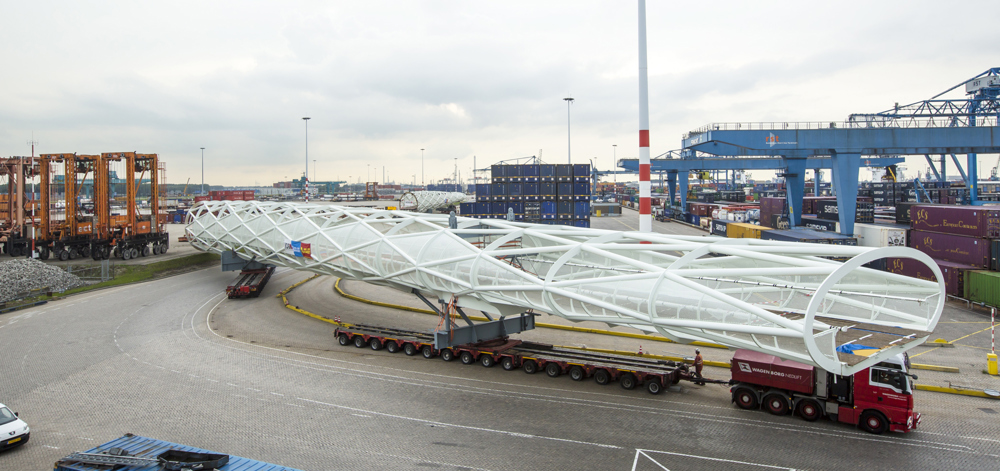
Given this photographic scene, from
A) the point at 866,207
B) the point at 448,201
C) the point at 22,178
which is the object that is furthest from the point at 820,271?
the point at 448,201

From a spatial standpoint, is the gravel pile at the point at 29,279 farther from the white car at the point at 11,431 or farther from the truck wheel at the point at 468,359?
the truck wheel at the point at 468,359

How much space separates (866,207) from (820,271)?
154 feet

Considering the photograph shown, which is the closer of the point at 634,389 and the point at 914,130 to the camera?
the point at 634,389

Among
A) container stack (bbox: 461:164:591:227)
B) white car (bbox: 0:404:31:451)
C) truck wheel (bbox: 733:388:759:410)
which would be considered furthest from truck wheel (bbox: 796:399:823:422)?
container stack (bbox: 461:164:591:227)

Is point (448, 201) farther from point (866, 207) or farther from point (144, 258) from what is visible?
point (866, 207)

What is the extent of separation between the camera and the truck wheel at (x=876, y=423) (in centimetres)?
1642

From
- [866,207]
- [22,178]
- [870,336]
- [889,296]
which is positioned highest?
[22,178]

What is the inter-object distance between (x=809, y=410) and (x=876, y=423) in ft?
5.72

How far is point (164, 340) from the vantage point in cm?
2762

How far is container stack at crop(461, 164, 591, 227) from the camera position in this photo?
Result: 5066cm

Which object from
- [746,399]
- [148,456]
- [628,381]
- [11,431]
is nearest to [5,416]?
[11,431]

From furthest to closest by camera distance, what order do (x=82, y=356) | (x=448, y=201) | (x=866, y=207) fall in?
Answer: (x=448, y=201), (x=866, y=207), (x=82, y=356)

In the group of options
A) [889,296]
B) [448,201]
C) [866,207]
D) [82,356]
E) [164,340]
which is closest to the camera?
[889,296]

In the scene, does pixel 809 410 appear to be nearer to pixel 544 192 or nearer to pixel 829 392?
pixel 829 392
